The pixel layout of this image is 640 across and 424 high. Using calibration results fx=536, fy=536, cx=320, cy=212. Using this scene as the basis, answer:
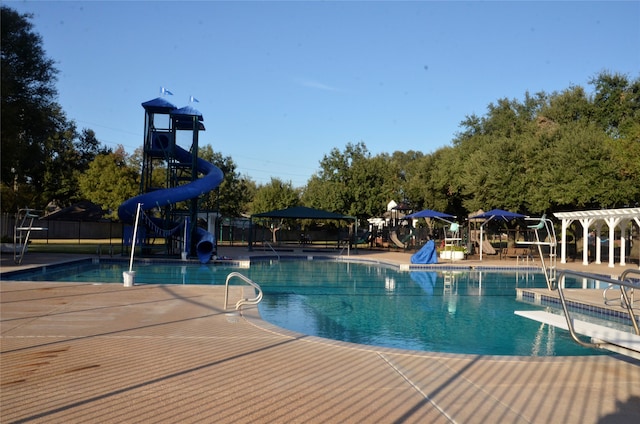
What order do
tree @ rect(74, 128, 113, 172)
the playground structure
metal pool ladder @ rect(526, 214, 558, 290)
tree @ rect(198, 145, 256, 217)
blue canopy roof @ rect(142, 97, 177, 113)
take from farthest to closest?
tree @ rect(74, 128, 113, 172) < tree @ rect(198, 145, 256, 217) < blue canopy roof @ rect(142, 97, 177, 113) < the playground structure < metal pool ladder @ rect(526, 214, 558, 290)

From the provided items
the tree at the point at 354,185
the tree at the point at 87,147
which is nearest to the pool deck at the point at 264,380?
the tree at the point at 354,185

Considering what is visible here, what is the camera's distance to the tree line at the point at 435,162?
69.4 ft

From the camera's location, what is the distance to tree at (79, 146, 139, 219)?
3553 cm

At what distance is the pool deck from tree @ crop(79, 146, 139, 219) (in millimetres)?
30177

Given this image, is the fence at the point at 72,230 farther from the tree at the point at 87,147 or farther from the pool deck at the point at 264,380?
the pool deck at the point at 264,380

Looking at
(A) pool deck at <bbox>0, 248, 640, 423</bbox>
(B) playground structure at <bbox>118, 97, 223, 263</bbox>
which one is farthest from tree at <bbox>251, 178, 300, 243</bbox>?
(A) pool deck at <bbox>0, 248, 640, 423</bbox>

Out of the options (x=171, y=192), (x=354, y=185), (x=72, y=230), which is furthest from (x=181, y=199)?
(x=72, y=230)

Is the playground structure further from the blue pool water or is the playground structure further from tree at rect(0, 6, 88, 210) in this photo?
tree at rect(0, 6, 88, 210)

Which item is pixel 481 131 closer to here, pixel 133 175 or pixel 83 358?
pixel 133 175

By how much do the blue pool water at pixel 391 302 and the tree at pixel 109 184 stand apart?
17.9m

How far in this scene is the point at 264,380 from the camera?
4438 mm

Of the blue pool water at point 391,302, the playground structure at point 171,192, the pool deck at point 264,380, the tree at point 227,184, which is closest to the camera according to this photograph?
the pool deck at point 264,380

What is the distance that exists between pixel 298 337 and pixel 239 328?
876mm

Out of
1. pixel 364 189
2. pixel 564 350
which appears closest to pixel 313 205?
pixel 364 189
